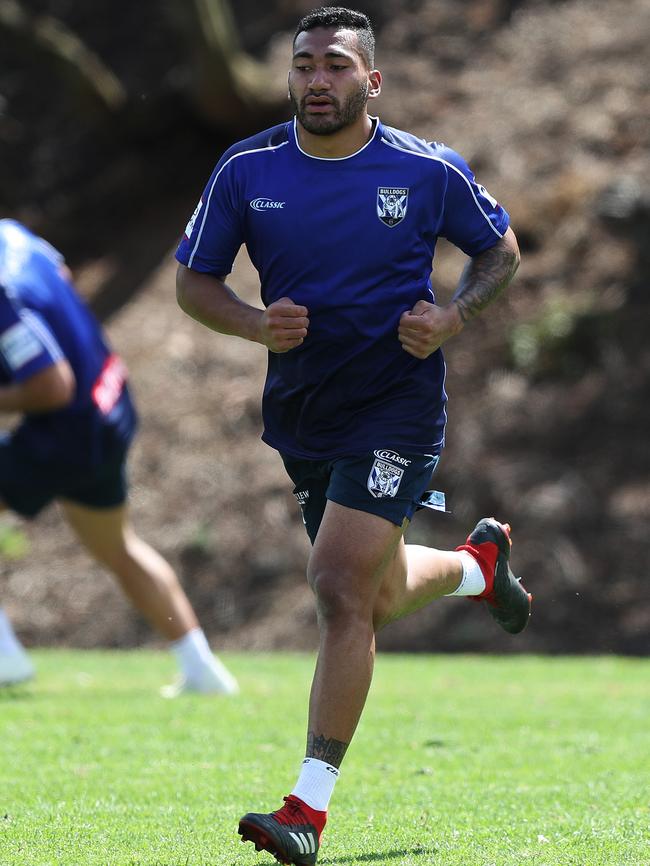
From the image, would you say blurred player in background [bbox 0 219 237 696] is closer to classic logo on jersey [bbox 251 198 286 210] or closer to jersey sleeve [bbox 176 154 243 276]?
jersey sleeve [bbox 176 154 243 276]

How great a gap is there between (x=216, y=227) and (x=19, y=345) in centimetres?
251

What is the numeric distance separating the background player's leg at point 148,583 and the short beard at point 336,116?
350cm

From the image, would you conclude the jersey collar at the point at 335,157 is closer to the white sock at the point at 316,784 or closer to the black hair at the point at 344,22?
the black hair at the point at 344,22

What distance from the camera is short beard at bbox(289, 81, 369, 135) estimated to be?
14.1ft

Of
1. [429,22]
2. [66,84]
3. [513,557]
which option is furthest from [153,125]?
[513,557]

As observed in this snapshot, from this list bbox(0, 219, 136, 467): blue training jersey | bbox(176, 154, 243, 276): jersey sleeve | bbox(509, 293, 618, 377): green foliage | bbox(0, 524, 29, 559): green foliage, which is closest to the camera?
bbox(176, 154, 243, 276): jersey sleeve

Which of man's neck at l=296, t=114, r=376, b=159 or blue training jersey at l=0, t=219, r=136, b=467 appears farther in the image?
blue training jersey at l=0, t=219, r=136, b=467

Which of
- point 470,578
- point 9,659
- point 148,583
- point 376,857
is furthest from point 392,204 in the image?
point 9,659

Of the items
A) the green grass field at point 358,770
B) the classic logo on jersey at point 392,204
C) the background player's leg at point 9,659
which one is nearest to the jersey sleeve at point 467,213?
the classic logo on jersey at point 392,204

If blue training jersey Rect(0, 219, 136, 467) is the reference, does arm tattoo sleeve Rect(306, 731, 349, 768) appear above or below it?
below

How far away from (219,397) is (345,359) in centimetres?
933

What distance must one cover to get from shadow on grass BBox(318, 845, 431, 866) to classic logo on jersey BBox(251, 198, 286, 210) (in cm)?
197

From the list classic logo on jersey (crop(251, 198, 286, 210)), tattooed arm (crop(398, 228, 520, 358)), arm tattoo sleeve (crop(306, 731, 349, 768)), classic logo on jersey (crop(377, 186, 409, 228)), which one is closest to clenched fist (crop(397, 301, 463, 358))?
tattooed arm (crop(398, 228, 520, 358))

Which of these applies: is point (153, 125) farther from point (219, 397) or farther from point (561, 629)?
point (561, 629)
